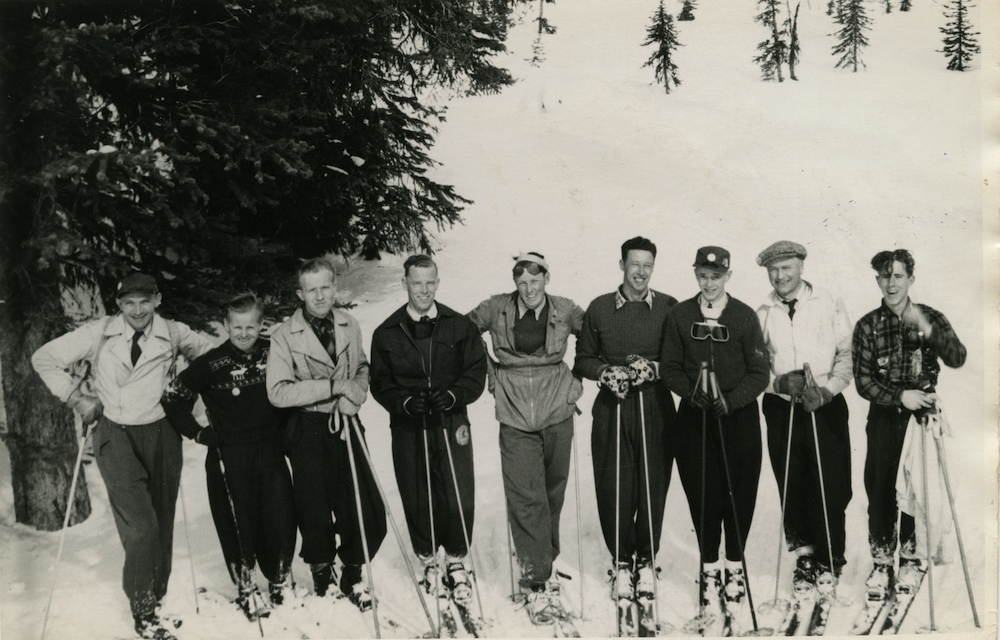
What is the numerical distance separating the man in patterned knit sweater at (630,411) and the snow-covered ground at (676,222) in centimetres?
20

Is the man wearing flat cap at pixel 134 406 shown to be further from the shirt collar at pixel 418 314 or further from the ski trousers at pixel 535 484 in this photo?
the ski trousers at pixel 535 484

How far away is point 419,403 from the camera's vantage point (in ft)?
12.1

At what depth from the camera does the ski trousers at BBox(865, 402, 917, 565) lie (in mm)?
A: 4027

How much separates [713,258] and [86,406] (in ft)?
10.7

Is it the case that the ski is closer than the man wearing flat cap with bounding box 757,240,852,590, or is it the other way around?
the man wearing flat cap with bounding box 757,240,852,590

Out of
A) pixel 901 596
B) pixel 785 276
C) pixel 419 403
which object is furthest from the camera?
pixel 901 596

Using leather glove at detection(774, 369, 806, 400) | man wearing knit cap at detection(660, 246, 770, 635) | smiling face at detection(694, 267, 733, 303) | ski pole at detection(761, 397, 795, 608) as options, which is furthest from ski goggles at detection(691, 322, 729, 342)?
ski pole at detection(761, 397, 795, 608)

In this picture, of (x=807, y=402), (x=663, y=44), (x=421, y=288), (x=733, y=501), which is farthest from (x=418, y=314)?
(x=663, y=44)

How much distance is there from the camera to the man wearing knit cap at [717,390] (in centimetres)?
372

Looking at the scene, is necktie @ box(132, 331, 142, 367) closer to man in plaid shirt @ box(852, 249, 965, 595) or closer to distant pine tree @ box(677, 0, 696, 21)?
distant pine tree @ box(677, 0, 696, 21)

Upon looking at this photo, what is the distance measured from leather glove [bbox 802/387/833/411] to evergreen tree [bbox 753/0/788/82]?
1.87 meters

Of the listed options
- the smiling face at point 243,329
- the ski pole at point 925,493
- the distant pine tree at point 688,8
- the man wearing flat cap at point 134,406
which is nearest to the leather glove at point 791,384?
the ski pole at point 925,493

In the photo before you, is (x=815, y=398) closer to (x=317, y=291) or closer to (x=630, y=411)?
(x=630, y=411)

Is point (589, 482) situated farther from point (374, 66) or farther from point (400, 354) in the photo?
point (374, 66)
